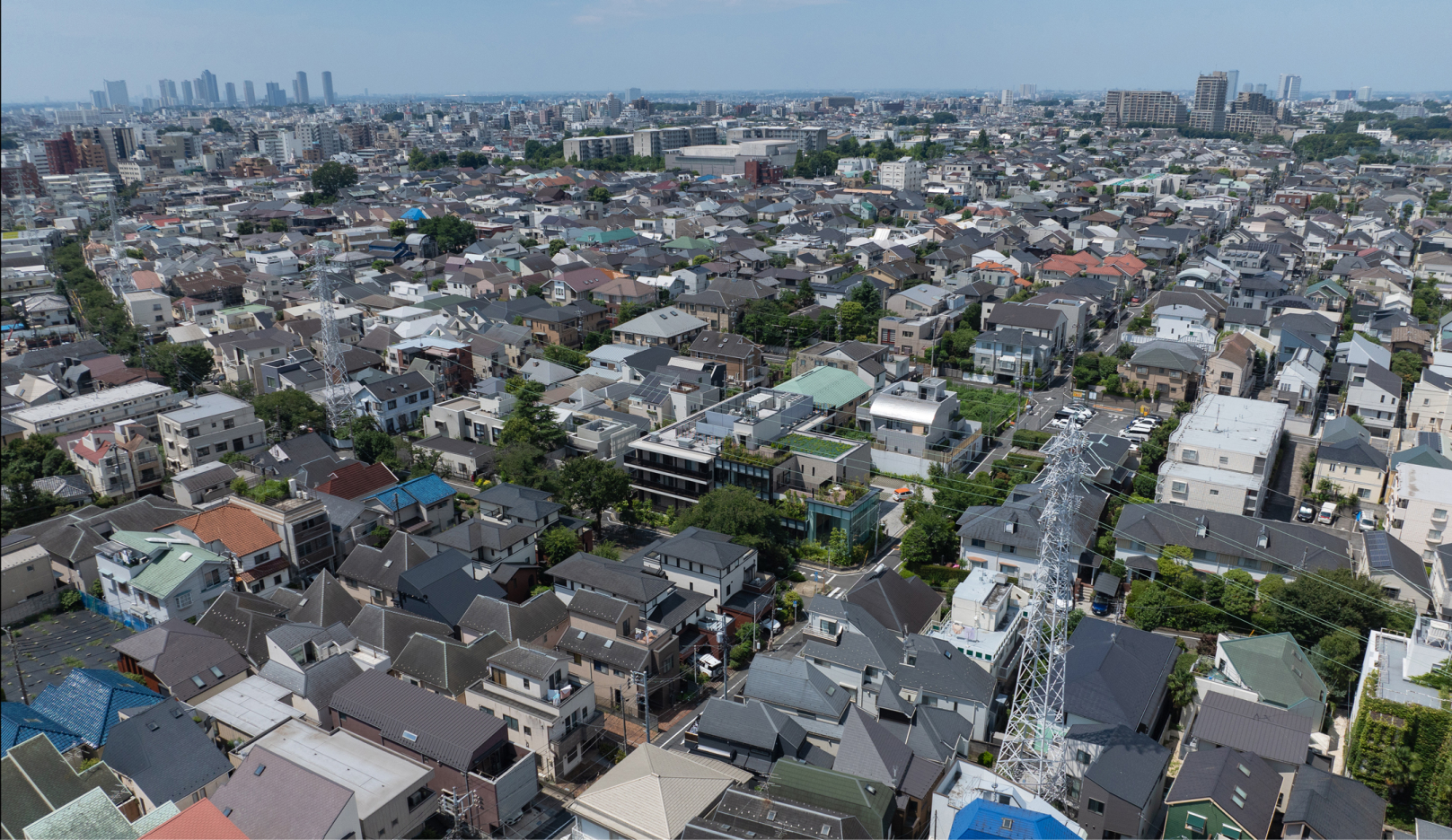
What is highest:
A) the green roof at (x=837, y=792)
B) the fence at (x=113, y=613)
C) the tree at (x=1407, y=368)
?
the tree at (x=1407, y=368)

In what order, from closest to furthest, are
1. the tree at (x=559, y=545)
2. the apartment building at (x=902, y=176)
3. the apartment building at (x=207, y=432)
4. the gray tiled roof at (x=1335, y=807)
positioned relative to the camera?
the gray tiled roof at (x=1335, y=807) → the tree at (x=559, y=545) → the apartment building at (x=207, y=432) → the apartment building at (x=902, y=176)

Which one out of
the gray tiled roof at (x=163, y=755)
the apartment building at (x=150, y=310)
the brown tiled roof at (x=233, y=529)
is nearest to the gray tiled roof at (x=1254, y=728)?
the gray tiled roof at (x=163, y=755)

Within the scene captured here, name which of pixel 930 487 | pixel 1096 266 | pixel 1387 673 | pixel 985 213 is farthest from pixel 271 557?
pixel 985 213

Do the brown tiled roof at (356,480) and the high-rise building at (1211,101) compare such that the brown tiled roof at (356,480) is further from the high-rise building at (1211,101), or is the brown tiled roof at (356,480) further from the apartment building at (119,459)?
the high-rise building at (1211,101)

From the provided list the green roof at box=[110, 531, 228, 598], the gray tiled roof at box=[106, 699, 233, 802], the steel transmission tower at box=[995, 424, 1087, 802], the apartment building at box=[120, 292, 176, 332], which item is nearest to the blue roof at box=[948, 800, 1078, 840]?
the steel transmission tower at box=[995, 424, 1087, 802]

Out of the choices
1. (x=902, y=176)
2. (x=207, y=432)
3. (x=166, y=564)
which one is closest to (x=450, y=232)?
(x=207, y=432)

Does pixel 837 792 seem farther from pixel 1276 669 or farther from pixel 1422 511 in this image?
pixel 1422 511

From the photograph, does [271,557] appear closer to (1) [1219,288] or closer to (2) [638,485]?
(2) [638,485]
